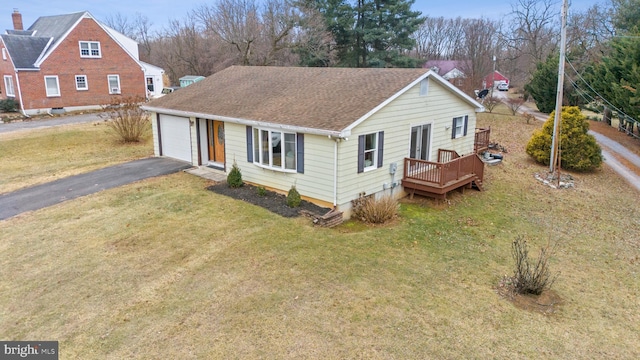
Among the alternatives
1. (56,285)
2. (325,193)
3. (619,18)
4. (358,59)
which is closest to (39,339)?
(56,285)

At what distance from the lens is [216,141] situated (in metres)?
16.9

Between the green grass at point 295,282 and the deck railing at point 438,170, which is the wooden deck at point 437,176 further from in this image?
the green grass at point 295,282

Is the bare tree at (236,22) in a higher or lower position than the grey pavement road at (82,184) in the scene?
higher

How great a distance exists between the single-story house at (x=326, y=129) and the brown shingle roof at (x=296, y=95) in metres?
0.04

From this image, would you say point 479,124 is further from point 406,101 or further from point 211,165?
point 211,165

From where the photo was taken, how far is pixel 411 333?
7.40 metres

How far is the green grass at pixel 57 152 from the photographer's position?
17047 millimetres

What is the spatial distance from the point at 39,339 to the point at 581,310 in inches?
407

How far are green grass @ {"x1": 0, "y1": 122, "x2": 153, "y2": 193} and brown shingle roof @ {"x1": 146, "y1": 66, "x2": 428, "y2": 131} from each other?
3.89 meters

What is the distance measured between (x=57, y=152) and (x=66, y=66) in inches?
571

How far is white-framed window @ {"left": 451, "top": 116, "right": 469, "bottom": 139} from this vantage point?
17.1 metres

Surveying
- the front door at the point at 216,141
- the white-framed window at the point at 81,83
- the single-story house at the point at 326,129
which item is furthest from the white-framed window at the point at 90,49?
the front door at the point at 216,141

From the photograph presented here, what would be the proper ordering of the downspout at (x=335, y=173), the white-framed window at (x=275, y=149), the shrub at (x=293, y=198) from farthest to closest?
the white-framed window at (x=275, y=149) < the shrub at (x=293, y=198) < the downspout at (x=335, y=173)

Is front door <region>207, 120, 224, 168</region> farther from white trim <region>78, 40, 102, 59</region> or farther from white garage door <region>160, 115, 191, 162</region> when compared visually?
white trim <region>78, 40, 102, 59</region>
